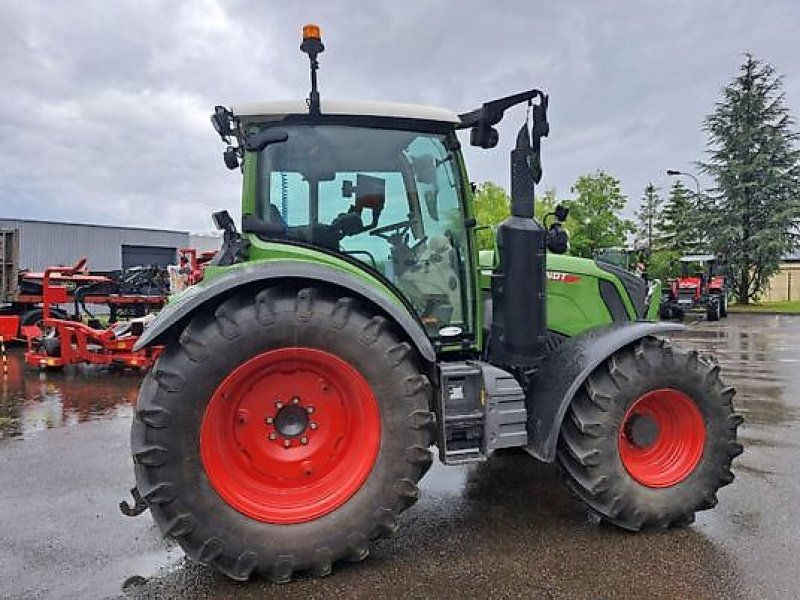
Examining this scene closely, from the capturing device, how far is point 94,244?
30.4m

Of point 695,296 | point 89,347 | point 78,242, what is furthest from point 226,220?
point 78,242

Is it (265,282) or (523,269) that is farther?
(523,269)

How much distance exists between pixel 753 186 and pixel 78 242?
107 feet

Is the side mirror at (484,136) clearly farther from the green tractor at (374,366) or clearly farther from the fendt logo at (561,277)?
the fendt logo at (561,277)

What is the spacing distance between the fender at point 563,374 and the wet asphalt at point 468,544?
59 centimetres

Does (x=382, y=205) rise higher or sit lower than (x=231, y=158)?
lower

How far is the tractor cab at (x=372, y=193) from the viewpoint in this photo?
3736mm

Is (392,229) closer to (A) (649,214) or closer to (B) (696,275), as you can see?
(B) (696,275)

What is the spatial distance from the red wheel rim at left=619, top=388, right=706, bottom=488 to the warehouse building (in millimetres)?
28718

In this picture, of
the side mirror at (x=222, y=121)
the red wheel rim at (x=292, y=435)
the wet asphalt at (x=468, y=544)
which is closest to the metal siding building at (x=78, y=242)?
the wet asphalt at (x=468, y=544)

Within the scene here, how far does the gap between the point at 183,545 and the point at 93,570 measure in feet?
2.24

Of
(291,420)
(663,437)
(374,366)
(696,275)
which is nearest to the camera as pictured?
(374,366)

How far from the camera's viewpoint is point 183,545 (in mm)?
3182

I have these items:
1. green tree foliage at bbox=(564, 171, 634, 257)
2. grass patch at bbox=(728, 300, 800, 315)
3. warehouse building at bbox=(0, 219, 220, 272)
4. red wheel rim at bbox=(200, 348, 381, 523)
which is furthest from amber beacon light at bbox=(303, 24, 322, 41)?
green tree foliage at bbox=(564, 171, 634, 257)
